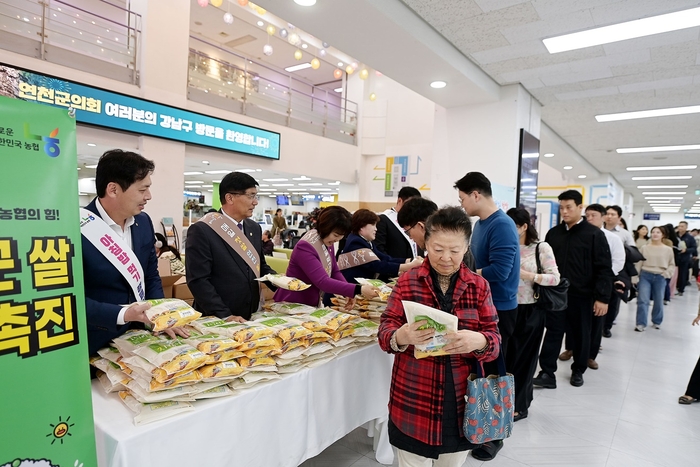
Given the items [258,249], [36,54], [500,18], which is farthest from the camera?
[36,54]

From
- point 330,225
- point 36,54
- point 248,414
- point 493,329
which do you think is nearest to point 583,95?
point 330,225

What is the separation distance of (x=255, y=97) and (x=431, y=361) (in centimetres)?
926

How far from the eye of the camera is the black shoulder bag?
2.90 metres

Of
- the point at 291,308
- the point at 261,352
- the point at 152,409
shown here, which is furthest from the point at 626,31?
the point at 152,409

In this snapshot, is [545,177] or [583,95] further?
[545,177]

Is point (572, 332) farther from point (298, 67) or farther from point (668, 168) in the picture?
point (298, 67)

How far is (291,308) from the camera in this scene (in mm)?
2076

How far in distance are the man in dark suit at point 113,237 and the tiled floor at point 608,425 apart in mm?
1403

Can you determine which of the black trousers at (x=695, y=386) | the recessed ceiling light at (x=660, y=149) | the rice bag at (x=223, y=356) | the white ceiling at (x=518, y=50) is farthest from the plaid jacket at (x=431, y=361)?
the recessed ceiling light at (x=660, y=149)

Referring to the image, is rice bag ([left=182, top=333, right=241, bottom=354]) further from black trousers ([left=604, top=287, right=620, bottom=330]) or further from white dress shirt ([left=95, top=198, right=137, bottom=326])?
black trousers ([left=604, top=287, right=620, bottom=330])

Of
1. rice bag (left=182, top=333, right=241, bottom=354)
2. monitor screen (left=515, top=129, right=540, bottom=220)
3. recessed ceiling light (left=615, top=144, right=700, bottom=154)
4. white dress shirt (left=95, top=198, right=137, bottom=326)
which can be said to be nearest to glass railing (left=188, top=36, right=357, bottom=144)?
monitor screen (left=515, top=129, right=540, bottom=220)

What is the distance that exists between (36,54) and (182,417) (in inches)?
274

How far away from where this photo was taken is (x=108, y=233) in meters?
1.49

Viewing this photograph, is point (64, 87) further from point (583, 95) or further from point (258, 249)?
point (583, 95)
